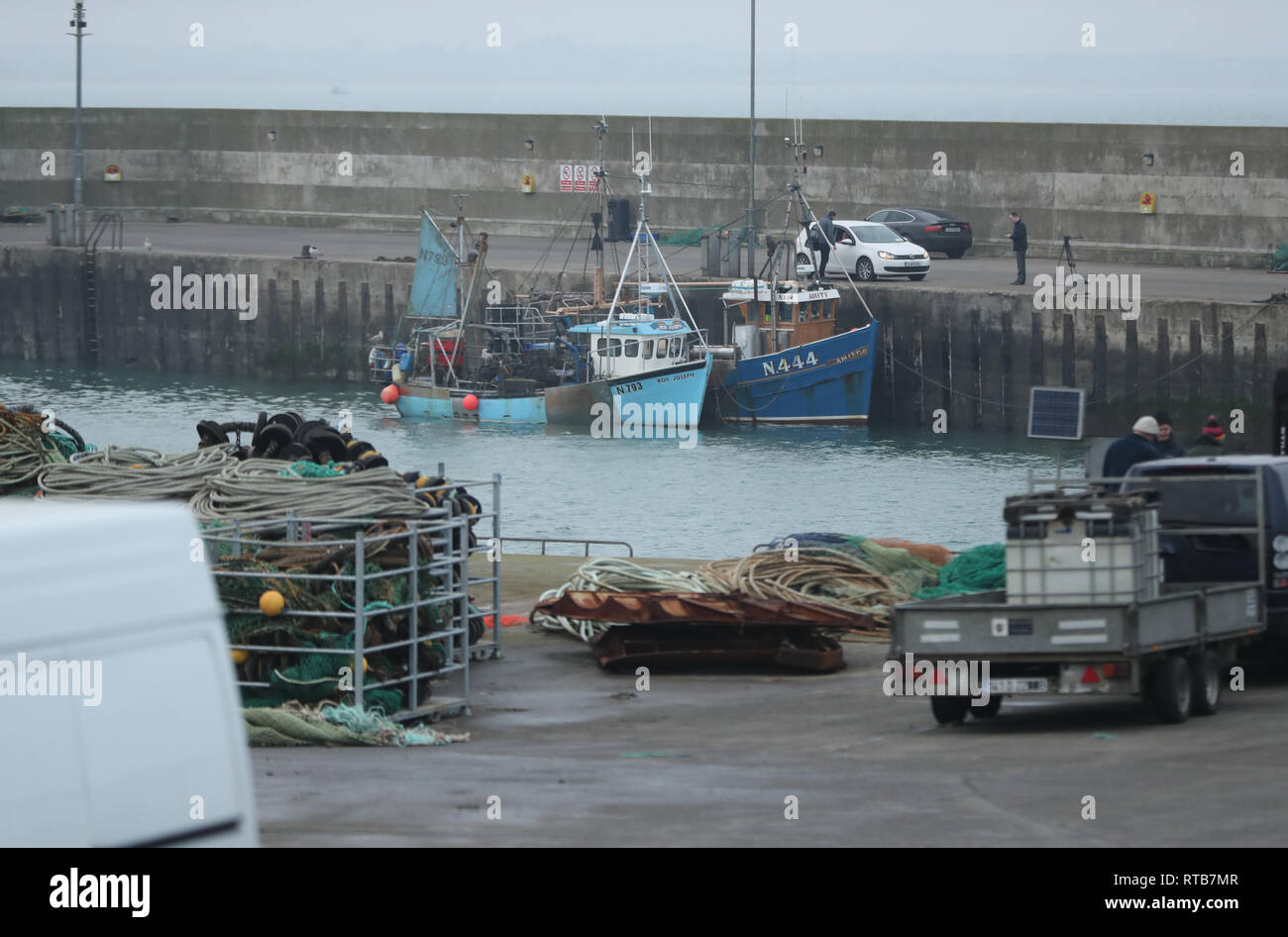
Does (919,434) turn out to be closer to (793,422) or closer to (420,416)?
(793,422)

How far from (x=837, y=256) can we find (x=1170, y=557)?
2916 centimetres

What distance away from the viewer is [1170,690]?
31.7 feet

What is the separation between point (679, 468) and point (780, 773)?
26.3 metres

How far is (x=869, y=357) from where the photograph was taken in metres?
37.6

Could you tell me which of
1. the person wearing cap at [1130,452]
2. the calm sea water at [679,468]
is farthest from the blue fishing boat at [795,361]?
the person wearing cap at [1130,452]

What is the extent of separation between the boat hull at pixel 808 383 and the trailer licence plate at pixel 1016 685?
91.2 ft

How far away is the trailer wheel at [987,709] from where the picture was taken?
1046cm

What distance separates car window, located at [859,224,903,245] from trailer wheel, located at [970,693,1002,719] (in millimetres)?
29903

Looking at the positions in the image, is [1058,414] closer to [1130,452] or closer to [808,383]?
[1130,452]

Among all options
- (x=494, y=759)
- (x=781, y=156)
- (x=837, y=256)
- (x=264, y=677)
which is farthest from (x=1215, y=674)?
(x=781, y=156)

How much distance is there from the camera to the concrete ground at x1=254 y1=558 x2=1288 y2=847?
7.07 meters

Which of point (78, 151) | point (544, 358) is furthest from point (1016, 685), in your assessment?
point (78, 151)

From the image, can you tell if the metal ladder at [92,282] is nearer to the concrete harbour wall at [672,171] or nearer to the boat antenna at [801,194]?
the concrete harbour wall at [672,171]
